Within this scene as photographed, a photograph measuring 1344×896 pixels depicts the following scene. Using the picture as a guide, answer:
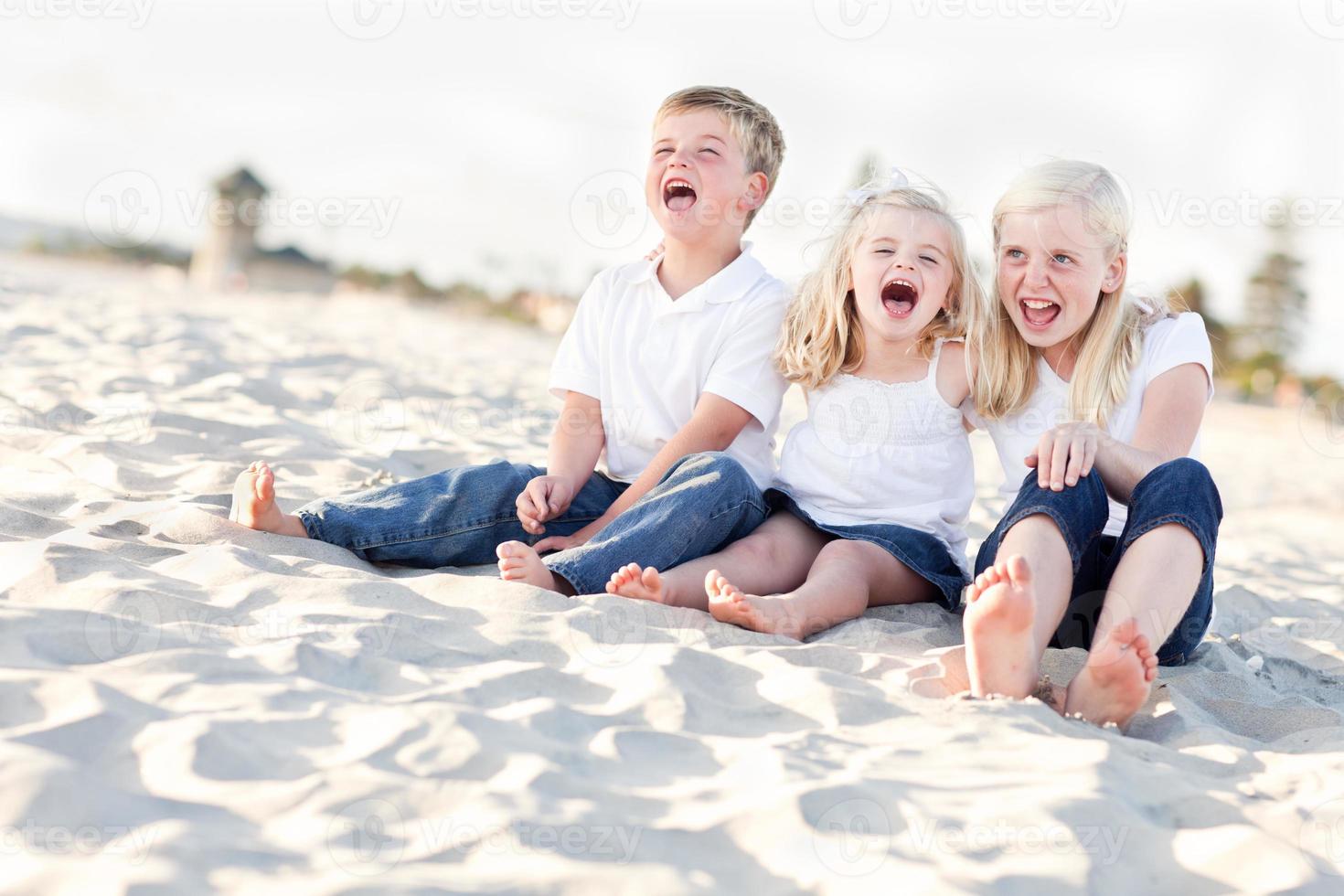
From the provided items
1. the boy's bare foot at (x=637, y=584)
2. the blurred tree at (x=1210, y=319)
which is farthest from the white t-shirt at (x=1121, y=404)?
the blurred tree at (x=1210, y=319)

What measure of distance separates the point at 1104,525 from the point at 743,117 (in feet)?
4.72

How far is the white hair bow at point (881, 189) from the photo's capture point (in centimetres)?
278

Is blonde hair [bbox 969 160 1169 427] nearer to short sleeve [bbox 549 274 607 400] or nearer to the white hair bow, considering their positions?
the white hair bow

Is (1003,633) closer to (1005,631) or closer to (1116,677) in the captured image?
(1005,631)

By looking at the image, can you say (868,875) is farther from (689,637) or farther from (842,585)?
(842,585)

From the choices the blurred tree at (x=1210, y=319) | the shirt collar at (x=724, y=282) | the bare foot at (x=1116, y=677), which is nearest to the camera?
the bare foot at (x=1116, y=677)

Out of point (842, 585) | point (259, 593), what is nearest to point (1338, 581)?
point (842, 585)

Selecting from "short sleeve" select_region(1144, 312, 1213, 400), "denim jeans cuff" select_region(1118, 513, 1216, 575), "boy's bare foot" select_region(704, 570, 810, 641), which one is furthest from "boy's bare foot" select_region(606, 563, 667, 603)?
"short sleeve" select_region(1144, 312, 1213, 400)

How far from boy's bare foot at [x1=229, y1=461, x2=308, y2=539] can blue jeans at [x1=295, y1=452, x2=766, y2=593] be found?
7cm

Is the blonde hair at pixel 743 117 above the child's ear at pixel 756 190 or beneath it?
above

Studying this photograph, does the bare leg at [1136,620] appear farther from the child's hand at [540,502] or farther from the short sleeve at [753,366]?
the child's hand at [540,502]

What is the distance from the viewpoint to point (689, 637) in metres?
2.10

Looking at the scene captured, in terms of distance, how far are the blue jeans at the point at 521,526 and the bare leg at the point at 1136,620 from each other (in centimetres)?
83

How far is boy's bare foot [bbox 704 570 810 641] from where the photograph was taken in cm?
215
